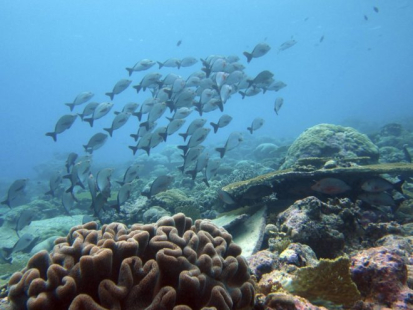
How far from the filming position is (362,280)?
8.51 feet

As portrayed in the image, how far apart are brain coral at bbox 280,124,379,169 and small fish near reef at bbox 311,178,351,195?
4.14m

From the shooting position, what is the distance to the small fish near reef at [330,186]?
4.84m

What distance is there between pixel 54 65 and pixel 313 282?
15726cm

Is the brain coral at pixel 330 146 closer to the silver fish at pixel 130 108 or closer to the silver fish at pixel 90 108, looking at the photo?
the silver fish at pixel 130 108

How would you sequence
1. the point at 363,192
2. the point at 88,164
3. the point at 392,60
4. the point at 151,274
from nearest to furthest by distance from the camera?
the point at 151,274
the point at 363,192
the point at 88,164
the point at 392,60

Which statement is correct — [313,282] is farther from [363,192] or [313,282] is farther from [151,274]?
[363,192]

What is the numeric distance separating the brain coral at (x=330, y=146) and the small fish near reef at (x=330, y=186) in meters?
4.14

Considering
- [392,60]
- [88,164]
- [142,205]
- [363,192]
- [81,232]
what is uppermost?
[81,232]

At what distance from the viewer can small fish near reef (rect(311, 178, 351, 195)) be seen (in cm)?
484

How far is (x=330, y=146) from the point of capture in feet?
31.2

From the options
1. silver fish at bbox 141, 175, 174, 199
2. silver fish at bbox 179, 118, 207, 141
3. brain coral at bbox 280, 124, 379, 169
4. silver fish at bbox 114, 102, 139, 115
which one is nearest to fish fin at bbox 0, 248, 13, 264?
silver fish at bbox 141, 175, 174, 199

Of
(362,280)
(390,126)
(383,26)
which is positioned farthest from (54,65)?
(362,280)

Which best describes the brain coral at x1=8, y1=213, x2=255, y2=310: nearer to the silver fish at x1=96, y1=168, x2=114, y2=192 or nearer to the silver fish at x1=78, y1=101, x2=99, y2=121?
the silver fish at x1=96, y1=168, x2=114, y2=192

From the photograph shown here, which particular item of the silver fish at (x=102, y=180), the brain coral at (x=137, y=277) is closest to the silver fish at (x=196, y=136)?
the silver fish at (x=102, y=180)
